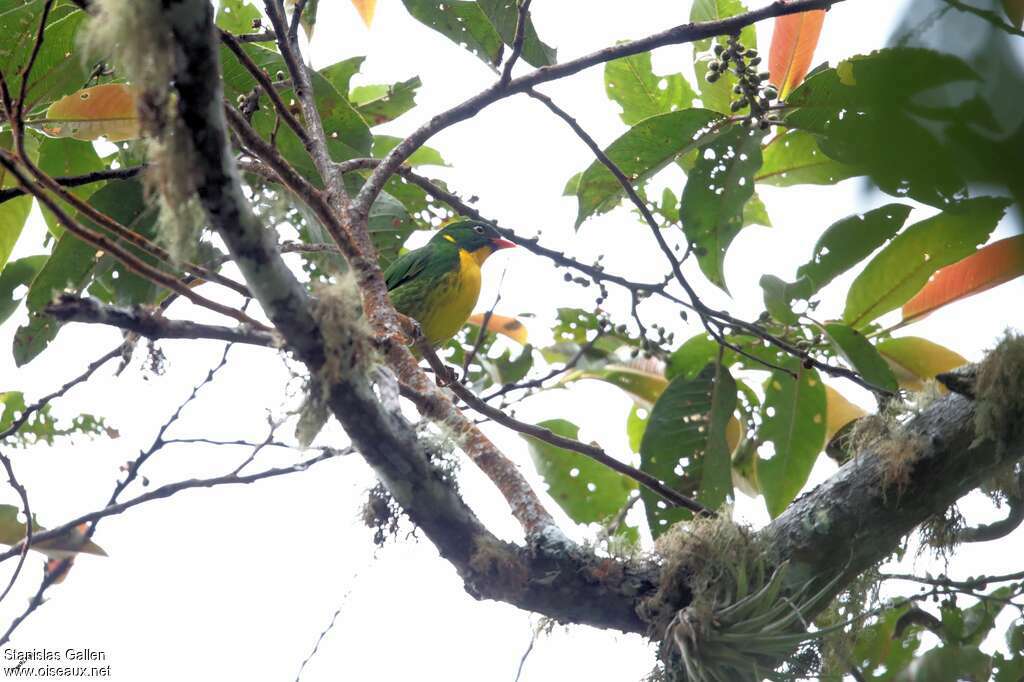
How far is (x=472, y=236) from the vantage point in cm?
564

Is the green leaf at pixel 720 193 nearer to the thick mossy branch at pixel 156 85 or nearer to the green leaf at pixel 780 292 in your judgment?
the green leaf at pixel 780 292

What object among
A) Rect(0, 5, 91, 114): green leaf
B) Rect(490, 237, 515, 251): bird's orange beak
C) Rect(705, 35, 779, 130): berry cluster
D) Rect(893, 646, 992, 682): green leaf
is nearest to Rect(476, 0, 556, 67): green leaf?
Rect(705, 35, 779, 130): berry cluster

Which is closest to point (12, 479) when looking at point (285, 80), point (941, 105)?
point (285, 80)

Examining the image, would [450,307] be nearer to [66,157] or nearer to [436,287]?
[436,287]

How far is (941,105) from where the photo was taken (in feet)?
2.24

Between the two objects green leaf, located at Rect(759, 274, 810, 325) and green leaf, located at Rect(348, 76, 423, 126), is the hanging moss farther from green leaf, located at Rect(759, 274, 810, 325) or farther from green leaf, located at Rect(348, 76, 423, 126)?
green leaf, located at Rect(348, 76, 423, 126)

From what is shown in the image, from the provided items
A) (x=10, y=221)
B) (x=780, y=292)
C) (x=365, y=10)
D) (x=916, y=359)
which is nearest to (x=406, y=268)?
(x=365, y=10)

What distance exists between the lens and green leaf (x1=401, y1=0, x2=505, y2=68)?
111 inches

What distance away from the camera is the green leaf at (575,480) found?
11.8 ft

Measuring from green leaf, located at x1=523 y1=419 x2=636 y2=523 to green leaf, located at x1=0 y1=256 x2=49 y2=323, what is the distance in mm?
1794

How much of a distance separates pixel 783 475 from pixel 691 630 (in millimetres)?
1222

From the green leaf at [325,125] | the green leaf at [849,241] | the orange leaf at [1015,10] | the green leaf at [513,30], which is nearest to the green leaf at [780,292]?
the green leaf at [849,241]

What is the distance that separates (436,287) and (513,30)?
217 centimetres

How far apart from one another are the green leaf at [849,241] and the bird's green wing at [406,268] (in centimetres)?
227
